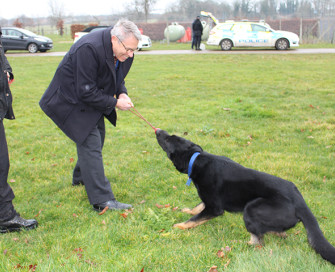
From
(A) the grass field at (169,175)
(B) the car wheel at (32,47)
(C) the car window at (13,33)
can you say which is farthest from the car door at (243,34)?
(C) the car window at (13,33)

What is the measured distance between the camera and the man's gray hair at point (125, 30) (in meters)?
3.33

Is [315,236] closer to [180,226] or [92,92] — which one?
[180,226]

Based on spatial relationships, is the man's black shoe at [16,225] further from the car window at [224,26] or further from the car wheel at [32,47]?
the car wheel at [32,47]

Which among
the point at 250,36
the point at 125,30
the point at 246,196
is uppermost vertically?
the point at 250,36

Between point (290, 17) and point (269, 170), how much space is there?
33.5 m

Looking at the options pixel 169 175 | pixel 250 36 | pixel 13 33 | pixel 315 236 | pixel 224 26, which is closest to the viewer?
pixel 315 236

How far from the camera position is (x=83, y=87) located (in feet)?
11.2

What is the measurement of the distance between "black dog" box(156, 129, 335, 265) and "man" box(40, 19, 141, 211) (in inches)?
30.4

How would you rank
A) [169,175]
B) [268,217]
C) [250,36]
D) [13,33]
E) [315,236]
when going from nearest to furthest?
[315,236] → [268,217] → [169,175] → [250,36] → [13,33]

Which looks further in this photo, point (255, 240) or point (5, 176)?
point (5, 176)

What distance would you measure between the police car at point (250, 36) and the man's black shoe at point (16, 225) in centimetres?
1928

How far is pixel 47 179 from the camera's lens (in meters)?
4.77

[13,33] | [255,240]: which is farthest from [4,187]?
[13,33]

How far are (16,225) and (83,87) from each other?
157cm
